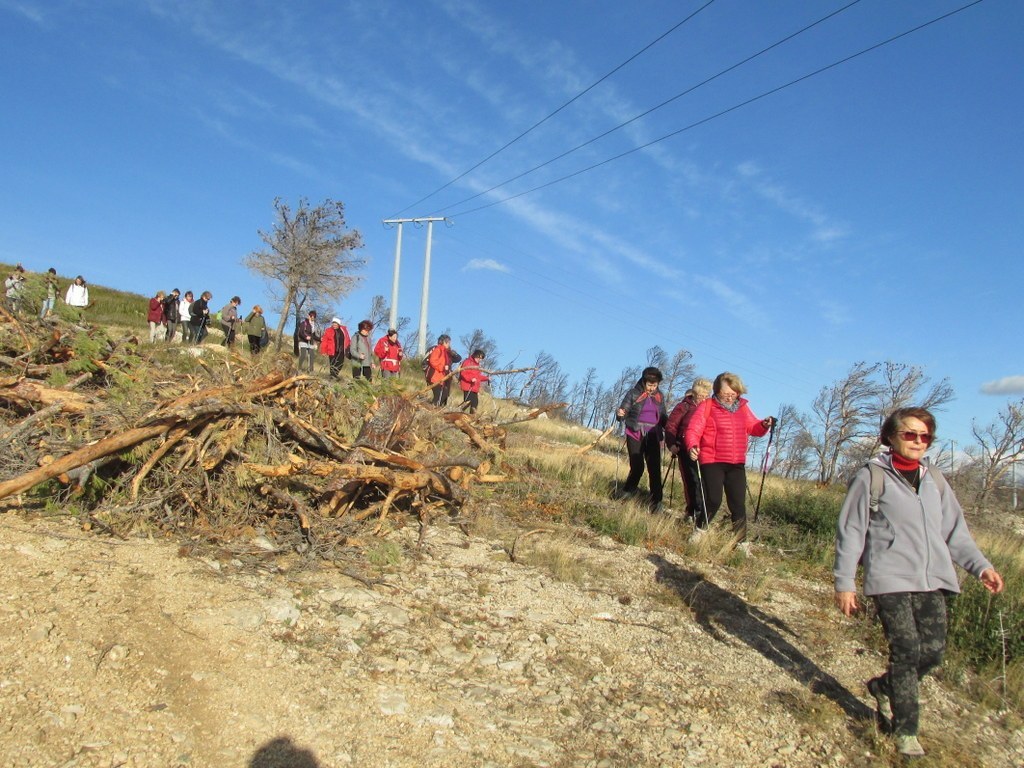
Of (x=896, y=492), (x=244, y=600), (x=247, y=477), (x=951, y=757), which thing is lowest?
(x=951, y=757)

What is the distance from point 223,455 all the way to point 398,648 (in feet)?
7.46

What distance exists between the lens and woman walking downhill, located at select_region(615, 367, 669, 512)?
25.6 ft

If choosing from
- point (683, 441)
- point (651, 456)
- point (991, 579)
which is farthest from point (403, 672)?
point (651, 456)

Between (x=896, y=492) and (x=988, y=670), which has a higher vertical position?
(x=896, y=492)

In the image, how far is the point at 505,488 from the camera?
26.0ft

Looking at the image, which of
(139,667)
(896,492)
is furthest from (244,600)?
(896,492)

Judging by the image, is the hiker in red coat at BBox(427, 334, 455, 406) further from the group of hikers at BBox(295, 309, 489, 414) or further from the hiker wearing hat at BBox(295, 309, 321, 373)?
the hiker wearing hat at BBox(295, 309, 321, 373)

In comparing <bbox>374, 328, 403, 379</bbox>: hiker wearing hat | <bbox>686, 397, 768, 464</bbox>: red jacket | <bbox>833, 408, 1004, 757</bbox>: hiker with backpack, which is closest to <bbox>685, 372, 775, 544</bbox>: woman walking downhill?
<bbox>686, 397, 768, 464</bbox>: red jacket

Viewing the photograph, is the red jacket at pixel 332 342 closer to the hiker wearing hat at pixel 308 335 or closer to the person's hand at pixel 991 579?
the hiker wearing hat at pixel 308 335

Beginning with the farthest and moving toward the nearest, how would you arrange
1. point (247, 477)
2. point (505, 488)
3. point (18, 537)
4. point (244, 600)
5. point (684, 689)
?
1. point (505, 488)
2. point (247, 477)
3. point (18, 537)
4. point (244, 600)
5. point (684, 689)

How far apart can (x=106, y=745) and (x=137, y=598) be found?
50.7 inches

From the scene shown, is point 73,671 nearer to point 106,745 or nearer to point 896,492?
point 106,745

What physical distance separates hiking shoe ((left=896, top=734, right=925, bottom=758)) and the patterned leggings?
3 cm

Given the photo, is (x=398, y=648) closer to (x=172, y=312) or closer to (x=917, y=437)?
(x=917, y=437)
